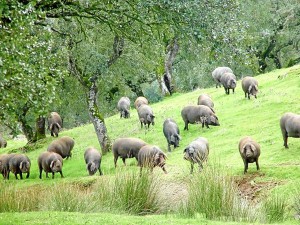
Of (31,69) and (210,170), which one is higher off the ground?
(31,69)

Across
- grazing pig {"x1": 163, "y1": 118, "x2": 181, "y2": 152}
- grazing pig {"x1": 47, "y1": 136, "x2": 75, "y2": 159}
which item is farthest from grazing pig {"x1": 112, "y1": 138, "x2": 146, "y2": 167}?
grazing pig {"x1": 47, "y1": 136, "x2": 75, "y2": 159}

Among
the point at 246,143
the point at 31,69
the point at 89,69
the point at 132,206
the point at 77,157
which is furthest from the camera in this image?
the point at 77,157

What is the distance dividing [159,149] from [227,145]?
3374mm

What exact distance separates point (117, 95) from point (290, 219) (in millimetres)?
31885

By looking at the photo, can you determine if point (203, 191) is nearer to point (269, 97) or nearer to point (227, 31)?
point (227, 31)

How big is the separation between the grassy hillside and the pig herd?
0.40 meters

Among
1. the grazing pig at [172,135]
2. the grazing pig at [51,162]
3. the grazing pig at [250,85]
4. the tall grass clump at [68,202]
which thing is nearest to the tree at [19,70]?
the tall grass clump at [68,202]

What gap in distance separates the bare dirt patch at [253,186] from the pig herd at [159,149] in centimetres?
50

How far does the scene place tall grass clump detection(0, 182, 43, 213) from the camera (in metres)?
13.3

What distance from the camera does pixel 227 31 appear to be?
10922mm

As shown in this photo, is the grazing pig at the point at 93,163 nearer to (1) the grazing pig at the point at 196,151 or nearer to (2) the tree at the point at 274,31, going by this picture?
(1) the grazing pig at the point at 196,151

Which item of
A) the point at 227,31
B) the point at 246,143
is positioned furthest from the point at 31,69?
the point at 246,143

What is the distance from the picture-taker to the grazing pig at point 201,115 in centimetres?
2467

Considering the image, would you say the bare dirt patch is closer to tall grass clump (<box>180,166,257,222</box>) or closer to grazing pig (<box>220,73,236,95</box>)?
tall grass clump (<box>180,166,257,222</box>)
